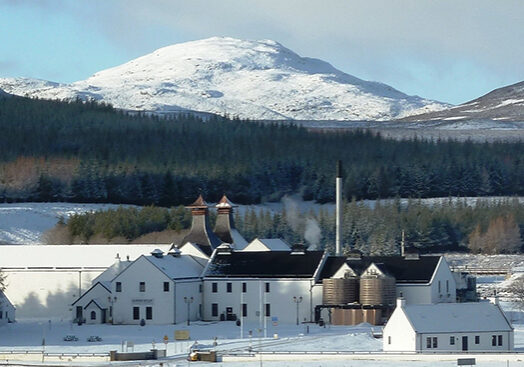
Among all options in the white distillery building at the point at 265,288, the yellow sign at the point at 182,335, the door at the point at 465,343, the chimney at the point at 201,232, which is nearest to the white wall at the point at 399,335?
the door at the point at 465,343

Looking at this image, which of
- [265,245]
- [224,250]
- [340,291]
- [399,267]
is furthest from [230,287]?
[265,245]

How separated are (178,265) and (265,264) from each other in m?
5.26

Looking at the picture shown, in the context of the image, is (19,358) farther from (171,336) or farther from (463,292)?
(463,292)

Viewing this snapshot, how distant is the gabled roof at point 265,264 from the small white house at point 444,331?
20.6 m

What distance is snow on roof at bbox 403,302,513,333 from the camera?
2815 inches

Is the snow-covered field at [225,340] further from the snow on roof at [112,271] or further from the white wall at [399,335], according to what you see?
the snow on roof at [112,271]

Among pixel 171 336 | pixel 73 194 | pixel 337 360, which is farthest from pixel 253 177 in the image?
pixel 337 360

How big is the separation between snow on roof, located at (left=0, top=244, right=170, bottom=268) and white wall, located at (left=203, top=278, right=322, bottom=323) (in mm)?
10969

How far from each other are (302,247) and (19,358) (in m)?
30.3

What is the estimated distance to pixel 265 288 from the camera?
304ft

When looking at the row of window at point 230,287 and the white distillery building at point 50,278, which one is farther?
the white distillery building at point 50,278

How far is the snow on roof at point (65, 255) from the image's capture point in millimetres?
101500

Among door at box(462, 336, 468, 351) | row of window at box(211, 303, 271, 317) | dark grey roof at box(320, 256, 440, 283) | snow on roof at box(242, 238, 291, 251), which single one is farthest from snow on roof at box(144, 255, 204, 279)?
door at box(462, 336, 468, 351)

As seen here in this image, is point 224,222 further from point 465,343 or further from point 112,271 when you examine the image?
point 465,343
